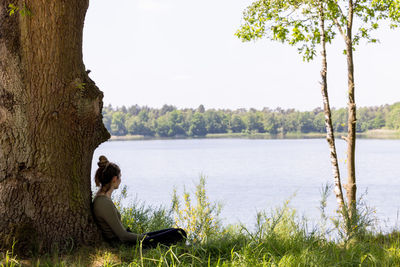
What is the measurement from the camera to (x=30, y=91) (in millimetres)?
4047

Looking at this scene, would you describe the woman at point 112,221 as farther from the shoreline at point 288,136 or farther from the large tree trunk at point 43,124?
the shoreline at point 288,136

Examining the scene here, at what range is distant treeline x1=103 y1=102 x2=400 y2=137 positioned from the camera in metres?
76.0

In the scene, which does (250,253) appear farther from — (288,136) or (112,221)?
(288,136)

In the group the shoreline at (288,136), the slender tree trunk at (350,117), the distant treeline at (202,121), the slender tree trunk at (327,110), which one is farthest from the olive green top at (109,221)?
the shoreline at (288,136)

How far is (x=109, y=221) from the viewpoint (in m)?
4.19

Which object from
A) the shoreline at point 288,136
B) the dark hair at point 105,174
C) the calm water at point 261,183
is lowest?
the calm water at point 261,183

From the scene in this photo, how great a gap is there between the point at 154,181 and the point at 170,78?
81.6m

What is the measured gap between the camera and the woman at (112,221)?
4070mm

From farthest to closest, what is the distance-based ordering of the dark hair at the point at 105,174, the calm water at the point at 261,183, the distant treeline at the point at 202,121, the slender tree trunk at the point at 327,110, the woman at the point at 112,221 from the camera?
1. the distant treeline at the point at 202,121
2. the calm water at the point at 261,183
3. the slender tree trunk at the point at 327,110
4. the dark hair at the point at 105,174
5. the woman at the point at 112,221

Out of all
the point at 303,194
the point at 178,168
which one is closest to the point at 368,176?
the point at 303,194

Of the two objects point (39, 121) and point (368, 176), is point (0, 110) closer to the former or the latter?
point (39, 121)

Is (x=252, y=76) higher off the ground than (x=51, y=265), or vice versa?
(x=252, y=76)

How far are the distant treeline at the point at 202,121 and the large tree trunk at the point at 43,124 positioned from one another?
69.4 metres

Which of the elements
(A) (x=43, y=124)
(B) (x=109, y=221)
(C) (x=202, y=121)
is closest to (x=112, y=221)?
(B) (x=109, y=221)
